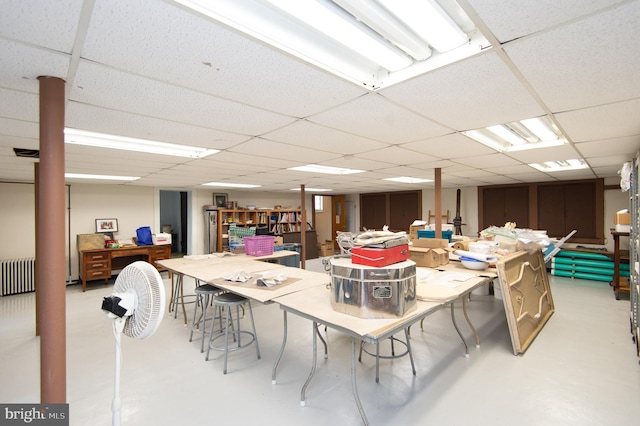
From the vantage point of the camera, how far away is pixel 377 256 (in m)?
2.01

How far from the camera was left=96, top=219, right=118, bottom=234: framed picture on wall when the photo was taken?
6508 millimetres

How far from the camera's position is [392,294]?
1.97 meters

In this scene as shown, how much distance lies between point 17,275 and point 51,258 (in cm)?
606

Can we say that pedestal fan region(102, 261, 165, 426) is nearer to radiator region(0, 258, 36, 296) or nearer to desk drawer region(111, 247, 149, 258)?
desk drawer region(111, 247, 149, 258)

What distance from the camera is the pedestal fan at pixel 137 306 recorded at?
152cm

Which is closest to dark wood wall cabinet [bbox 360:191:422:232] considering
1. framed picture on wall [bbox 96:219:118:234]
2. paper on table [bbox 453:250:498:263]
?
paper on table [bbox 453:250:498:263]

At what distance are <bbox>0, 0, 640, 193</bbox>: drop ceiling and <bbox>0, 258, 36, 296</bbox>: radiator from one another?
410 centimetres

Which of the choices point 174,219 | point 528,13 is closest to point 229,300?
point 528,13

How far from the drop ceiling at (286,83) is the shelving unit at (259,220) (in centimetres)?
510

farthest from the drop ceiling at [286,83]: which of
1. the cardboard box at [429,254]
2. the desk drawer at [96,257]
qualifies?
the desk drawer at [96,257]

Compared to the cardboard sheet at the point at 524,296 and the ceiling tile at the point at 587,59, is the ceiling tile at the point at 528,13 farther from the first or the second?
the cardboard sheet at the point at 524,296

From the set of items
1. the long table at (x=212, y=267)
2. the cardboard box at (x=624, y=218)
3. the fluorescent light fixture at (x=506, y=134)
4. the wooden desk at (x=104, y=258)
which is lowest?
the wooden desk at (x=104, y=258)

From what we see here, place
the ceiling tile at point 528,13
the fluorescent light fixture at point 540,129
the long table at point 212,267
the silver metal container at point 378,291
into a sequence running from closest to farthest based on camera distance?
the ceiling tile at point 528,13 < the silver metal container at point 378,291 < the fluorescent light fixture at point 540,129 < the long table at point 212,267

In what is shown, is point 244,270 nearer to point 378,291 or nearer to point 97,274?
point 378,291
